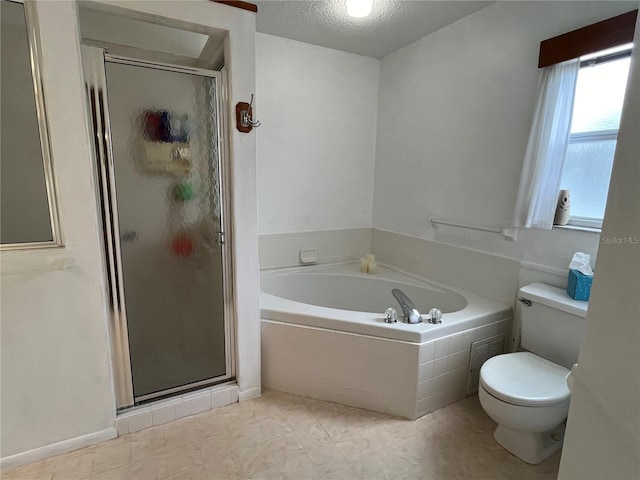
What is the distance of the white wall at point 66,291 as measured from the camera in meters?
1.40

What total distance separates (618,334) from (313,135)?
2.52 meters

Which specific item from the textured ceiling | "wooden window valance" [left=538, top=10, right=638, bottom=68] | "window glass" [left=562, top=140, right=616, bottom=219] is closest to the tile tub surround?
"window glass" [left=562, top=140, right=616, bottom=219]

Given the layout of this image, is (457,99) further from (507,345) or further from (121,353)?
(121,353)

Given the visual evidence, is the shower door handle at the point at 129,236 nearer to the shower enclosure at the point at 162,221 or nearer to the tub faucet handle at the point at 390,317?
the shower enclosure at the point at 162,221

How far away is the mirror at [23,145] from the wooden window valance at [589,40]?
94.0 inches

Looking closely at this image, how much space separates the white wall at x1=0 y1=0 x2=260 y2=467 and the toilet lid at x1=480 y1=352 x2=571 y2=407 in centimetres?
164

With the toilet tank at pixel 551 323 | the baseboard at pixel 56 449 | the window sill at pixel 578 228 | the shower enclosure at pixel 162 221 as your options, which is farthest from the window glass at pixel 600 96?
the baseboard at pixel 56 449

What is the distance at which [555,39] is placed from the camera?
1775 mm

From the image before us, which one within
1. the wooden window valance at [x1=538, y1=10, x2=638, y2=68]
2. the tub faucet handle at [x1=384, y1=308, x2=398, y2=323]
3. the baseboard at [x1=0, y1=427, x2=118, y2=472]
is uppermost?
the wooden window valance at [x1=538, y1=10, x2=638, y2=68]

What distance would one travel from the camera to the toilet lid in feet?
4.84

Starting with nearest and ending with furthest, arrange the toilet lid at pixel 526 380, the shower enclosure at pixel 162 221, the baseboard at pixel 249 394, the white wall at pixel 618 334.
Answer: the white wall at pixel 618 334
the toilet lid at pixel 526 380
the shower enclosure at pixel 162 221
the baseboard at pixel 249 394

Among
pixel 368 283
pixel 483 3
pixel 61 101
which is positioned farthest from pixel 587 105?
pixel 61 101

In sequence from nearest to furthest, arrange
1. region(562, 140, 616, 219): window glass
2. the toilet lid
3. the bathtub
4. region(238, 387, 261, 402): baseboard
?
the toilet lid, region(562, 140, 616, 219): window glass, the bathtub, region(238, 387, 261, 402): baseboard

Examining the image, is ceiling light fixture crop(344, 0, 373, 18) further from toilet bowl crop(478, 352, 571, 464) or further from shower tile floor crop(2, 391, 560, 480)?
shower tile floor crop(2, 391, 560, 480)
